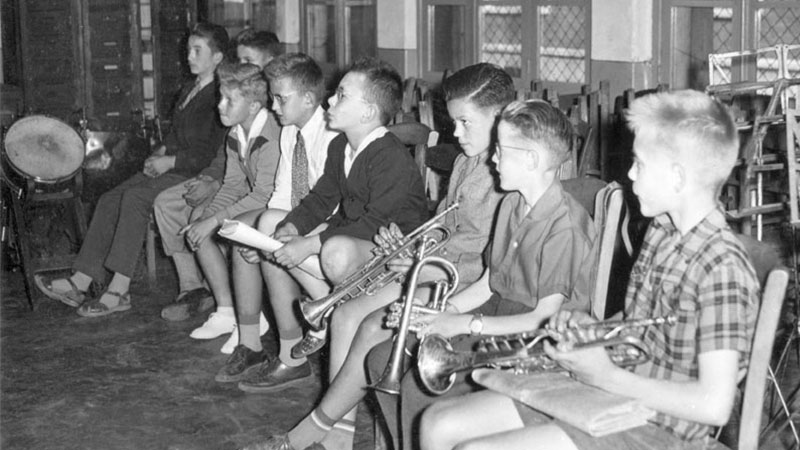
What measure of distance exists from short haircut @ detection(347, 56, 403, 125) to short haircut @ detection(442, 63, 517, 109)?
19.0 inches

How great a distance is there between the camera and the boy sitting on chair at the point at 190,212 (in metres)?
5.11

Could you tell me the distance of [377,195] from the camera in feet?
12.5

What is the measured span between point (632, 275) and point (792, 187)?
1.15m

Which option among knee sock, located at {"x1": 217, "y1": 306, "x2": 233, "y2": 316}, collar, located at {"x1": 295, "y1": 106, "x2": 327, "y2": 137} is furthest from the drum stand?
collar, located at {"x1": 295, "y1": 106, "x2": 327, "y2": 137}

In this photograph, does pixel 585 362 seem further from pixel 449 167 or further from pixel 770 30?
pixel 770 30

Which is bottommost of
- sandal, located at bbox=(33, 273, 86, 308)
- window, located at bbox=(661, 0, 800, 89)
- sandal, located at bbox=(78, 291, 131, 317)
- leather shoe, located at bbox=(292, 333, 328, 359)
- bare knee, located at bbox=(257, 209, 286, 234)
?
sandal, located at bbox=(78, 291, 131, 317)

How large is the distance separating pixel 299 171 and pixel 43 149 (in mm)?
1818

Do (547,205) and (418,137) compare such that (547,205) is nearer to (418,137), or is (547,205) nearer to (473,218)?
(473,218)

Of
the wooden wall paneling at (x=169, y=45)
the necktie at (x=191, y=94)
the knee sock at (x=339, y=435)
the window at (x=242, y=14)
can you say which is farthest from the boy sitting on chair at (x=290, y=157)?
the window at (x=242, y=14)

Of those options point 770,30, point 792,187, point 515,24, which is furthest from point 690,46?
point 792,187

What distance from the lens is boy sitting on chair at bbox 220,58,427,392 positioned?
3795 millimetres

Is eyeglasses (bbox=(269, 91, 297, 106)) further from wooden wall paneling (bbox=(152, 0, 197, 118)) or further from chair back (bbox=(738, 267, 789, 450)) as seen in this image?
wooden wall paneling (bbox=(152, 0, 197, 118))

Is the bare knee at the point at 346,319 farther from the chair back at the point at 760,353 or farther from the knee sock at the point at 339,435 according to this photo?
the chair back at the point at 760,353

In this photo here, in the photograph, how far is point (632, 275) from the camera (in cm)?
245
